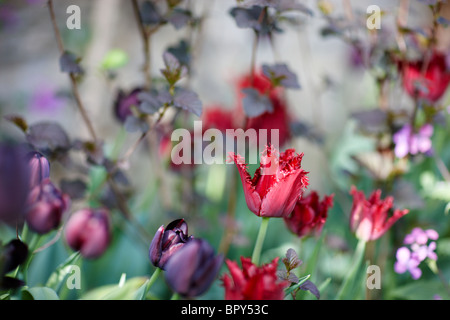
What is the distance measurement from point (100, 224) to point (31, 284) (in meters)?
0.16

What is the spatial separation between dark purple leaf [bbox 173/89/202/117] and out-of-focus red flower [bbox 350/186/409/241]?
0.71 feet

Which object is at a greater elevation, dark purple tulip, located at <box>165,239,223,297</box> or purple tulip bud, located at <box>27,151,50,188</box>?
purple tulip bud, located at <box>27,151,50,188</box>

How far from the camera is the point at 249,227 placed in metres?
0.88

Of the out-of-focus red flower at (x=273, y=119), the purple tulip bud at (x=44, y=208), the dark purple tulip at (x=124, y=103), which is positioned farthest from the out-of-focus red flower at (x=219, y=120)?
the purple tulip bud at (x=44, y=208)

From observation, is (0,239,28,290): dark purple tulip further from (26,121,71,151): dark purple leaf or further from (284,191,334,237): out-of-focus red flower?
(284,191,334,237): out-of-focus red flower

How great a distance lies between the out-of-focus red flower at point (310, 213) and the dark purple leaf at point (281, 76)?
0.16 metres

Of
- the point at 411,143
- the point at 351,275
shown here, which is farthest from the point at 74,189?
the point at 411,143

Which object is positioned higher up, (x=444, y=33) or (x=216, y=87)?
(x=444, y=33)

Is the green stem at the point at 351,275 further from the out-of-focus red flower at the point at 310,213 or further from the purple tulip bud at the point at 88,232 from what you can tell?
the purple tulip bud at the point at 88,232

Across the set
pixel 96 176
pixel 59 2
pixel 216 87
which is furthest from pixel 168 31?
pixel 96 176

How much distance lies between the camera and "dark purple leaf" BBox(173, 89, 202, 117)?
1.63 ft

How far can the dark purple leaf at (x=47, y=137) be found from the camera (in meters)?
0.52

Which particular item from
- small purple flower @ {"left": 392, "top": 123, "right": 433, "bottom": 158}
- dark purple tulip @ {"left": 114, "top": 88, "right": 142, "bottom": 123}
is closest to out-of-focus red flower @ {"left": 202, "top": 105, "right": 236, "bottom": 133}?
dark purple tulip @ {"left": 114, "top": 88, "right": 142, "bottom": 123}

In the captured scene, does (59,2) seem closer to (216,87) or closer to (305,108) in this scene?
(216,87)
